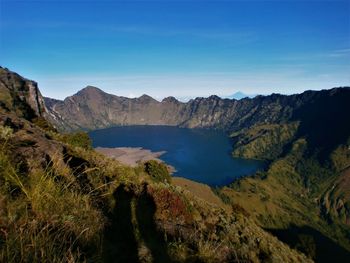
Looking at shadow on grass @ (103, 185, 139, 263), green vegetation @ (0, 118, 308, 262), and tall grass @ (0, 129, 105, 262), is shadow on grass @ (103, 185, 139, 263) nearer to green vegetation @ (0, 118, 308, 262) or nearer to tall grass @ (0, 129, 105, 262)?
green vegetation @ (0, 118, 308, 262)

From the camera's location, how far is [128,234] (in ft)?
27.1

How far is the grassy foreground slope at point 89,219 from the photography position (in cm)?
436

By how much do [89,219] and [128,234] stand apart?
6.30 feet

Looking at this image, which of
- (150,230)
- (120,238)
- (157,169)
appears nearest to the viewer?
(120,238)

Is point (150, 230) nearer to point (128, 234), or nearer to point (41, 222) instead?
point (128, 234)

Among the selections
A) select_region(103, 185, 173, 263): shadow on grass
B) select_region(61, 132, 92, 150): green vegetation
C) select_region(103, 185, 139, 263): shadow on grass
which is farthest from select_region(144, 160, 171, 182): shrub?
select_region(103, 185, 139, 263): shadow on grass

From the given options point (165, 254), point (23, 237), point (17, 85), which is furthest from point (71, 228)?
point (17, 85)

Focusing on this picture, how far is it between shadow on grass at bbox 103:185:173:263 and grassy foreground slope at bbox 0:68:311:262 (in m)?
0.03

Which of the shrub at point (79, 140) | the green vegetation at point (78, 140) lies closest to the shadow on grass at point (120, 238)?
the green vegetation at point (78, 140)

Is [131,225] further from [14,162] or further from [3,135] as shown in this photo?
[3,135]

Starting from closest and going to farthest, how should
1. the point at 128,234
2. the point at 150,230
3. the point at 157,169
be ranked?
the point at 128,234, the point at 150,230, the point at 157,169

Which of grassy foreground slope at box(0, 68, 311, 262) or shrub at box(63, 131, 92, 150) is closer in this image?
grassy foreground slope at box(0, 68, 311, 262)

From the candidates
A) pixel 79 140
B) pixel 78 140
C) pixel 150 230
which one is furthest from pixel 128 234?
pixel 79 140

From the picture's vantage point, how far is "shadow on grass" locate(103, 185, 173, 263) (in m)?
7.12
